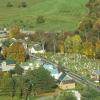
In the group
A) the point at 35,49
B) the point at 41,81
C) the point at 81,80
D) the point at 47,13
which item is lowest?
the point at 81,80

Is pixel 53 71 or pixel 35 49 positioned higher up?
pixel 35 49

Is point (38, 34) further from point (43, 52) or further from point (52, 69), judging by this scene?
point (52, 69)

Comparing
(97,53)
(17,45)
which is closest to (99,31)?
(97,53)

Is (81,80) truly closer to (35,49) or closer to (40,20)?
(35,49)

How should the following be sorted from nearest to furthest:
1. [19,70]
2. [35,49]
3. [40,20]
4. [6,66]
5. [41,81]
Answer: [41,81], [19,70], [6,66], [35,49], [40,20]

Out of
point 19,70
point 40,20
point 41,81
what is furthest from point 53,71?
point 40,20

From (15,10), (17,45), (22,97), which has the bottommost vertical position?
(22,97)
